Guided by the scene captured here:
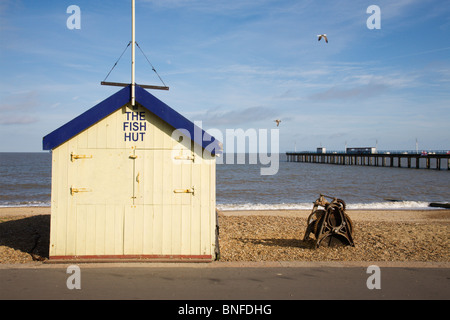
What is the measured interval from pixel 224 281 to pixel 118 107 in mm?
4080

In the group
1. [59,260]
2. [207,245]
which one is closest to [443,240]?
[207,245]

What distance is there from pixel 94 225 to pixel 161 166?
182 centimetres

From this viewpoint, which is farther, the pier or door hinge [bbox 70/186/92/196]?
the pier

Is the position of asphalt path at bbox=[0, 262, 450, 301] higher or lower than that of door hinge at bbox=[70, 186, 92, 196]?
lower

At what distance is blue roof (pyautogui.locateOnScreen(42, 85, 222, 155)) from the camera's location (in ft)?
24.3

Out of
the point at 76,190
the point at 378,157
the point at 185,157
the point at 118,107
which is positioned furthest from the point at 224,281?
the point at 378,157

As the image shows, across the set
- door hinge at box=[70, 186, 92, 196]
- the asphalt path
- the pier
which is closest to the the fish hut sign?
door hinge at box=[70, 186, 92, 196]

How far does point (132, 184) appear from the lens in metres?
7.55

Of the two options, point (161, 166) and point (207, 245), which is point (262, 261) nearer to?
point (207, 245)

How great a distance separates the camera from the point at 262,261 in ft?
25.0

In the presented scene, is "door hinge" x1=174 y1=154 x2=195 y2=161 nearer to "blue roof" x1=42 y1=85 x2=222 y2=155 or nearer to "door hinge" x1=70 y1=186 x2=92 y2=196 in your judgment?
"blue roof" x1=42 y1=85 x2=222 y2=155

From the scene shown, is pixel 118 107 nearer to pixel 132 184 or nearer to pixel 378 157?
pixel 132 184

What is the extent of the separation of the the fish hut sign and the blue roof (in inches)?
0.8

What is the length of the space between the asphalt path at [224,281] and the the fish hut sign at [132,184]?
53 centimetres
